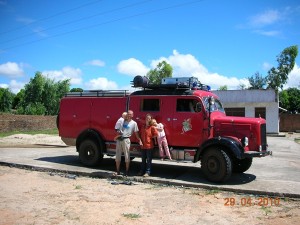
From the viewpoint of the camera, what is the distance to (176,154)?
9.77 meters

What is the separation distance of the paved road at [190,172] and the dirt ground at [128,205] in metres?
0.36

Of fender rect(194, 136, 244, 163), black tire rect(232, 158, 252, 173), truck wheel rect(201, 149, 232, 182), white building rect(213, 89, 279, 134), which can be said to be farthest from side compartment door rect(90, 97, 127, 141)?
white building rect(213, 89, 279, 134)

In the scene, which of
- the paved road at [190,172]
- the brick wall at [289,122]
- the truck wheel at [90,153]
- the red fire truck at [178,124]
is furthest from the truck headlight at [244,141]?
the brick wall at [289,122]

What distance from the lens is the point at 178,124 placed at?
385 inches

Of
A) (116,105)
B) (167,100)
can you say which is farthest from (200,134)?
(116,105)

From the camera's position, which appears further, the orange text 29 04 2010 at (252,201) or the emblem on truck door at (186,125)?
the emblem on truck door at (186,125)

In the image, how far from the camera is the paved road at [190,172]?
333 inches

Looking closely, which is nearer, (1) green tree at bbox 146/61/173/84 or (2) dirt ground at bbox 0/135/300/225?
(2) dirt ground at bbox 0/135/300/225

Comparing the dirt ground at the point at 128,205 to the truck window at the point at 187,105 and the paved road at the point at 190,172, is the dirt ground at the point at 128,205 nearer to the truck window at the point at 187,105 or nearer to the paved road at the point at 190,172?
the paved road at the point at 190,172

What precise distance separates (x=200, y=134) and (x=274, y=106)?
82.1ft

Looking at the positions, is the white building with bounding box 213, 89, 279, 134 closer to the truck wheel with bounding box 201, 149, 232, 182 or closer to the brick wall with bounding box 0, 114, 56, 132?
the brick wall with bounding box 0, 114, 56, 132

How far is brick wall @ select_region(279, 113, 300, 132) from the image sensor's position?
130 ft

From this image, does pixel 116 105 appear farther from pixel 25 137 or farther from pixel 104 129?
pixel 25 137

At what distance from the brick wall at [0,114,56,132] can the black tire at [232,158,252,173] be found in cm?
2223
